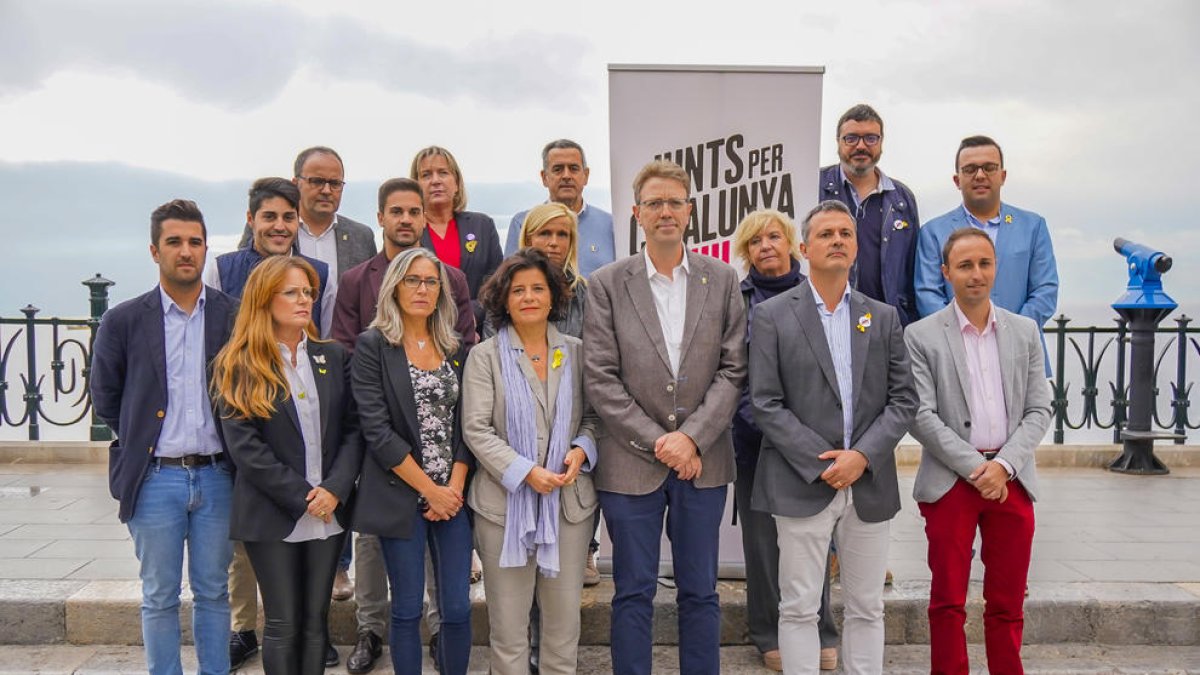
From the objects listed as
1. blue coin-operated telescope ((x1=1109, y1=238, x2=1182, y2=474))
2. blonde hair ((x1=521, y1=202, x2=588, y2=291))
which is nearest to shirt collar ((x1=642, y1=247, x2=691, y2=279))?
blonde hair ((x1=521, y1=202, x2=588, y2=291))

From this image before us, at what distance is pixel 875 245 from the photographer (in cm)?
462

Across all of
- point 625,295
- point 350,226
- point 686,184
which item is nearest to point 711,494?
point 625,295

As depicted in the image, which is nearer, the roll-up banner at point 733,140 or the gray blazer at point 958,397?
the gray blazer at point 958,397

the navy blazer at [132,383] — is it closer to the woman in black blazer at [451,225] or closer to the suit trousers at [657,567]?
the woman in black blazer at [451,225]

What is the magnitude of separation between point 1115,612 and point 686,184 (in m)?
3.35

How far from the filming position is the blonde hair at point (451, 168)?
456cm

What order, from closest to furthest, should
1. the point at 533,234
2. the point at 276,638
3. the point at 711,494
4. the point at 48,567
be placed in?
the point at 276,638
the point at 711,494
the point at 533,234
the point at 48,567

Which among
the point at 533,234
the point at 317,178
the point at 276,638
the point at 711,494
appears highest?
the point at 317,178

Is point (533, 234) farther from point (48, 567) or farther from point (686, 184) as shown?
point (48, 567)

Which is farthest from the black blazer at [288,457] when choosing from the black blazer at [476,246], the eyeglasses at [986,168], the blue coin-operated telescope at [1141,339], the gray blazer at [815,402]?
the blue coin-operated telescope at [1141,339]

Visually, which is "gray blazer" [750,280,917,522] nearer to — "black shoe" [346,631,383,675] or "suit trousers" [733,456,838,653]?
"suit trousers" [733,456,838,653]

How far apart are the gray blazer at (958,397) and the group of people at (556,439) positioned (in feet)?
0.03

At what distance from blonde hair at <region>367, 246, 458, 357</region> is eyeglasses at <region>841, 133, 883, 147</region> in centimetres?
235

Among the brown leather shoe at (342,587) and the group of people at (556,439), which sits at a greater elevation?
the group of people at (556,439)
